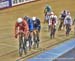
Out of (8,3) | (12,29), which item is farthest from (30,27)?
(8,3)

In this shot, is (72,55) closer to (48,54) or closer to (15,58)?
(48,54)

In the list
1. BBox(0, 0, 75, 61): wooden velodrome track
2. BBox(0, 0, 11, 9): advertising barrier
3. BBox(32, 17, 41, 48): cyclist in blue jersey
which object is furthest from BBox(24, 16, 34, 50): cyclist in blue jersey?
BBox(0, 0, 11, 9): advertising barrier

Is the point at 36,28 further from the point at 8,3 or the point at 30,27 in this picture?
the point at 8,3

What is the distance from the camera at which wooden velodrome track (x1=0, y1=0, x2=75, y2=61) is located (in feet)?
64.8

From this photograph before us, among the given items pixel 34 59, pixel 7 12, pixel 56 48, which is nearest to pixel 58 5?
pixel 7 12

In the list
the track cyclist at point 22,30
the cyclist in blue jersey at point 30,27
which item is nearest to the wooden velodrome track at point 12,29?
the cyclist in blue jersey at point 30,27

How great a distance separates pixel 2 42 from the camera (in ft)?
72.8

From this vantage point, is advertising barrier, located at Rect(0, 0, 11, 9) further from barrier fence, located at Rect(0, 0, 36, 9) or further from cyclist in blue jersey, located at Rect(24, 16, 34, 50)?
cyclist in blue jersey, located at Rect(24, 16, 34, 50)

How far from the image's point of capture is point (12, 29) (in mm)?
25906

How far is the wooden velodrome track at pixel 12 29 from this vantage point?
19.8 meters

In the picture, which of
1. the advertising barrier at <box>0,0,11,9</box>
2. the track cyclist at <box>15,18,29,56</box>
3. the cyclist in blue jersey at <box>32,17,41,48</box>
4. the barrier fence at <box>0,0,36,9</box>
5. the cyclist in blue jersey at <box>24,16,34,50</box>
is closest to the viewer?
the track cyclist at <box>15,18,29,56</box>

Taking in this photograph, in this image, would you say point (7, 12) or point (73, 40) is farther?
point (7, 12)

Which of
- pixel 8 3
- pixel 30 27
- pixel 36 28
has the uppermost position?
pixel 8 3

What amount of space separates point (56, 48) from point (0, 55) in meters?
3.03
